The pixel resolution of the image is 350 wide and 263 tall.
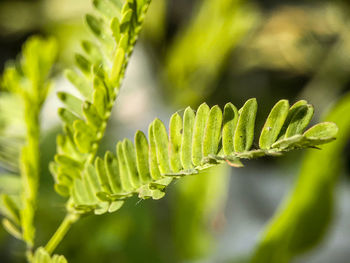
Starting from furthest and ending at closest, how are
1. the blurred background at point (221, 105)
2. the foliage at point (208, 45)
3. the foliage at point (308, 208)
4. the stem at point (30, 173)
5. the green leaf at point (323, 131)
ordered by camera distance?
1. the foliage at point (208, 45)
2. the blurred background at point (221, 105)
3. the foliage at point (308, 208)
4. the stem at point (30, 173)
5. the green leaf at point (323, 131)

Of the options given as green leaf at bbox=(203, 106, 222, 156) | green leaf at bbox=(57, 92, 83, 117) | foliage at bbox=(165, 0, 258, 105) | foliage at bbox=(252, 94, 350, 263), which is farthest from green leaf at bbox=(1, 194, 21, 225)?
foliage at bbox=(165, 0, 258, 105)

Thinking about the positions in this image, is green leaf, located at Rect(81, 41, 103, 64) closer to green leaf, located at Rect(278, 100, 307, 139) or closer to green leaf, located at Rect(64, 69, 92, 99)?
green leaf, located at Rect(64, 69, 92, 99)

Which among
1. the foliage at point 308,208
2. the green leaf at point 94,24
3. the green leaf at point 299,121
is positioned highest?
the green leaf at point 94,24

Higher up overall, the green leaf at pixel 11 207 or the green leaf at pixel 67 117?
the green leaf at pixel 67 117

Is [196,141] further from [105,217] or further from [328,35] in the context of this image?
[328,35]

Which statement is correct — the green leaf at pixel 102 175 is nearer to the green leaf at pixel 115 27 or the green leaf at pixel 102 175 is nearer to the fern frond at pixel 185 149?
the fern frond at pixel 185 149

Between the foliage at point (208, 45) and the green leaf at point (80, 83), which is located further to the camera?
the foliage at point (208, 45)

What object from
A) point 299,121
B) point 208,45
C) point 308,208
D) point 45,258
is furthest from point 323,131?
point 208,45

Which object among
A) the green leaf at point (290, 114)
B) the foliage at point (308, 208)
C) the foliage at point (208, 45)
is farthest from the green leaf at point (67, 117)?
the foliage at point (208, 45)

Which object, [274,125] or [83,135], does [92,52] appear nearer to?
[83,135]
